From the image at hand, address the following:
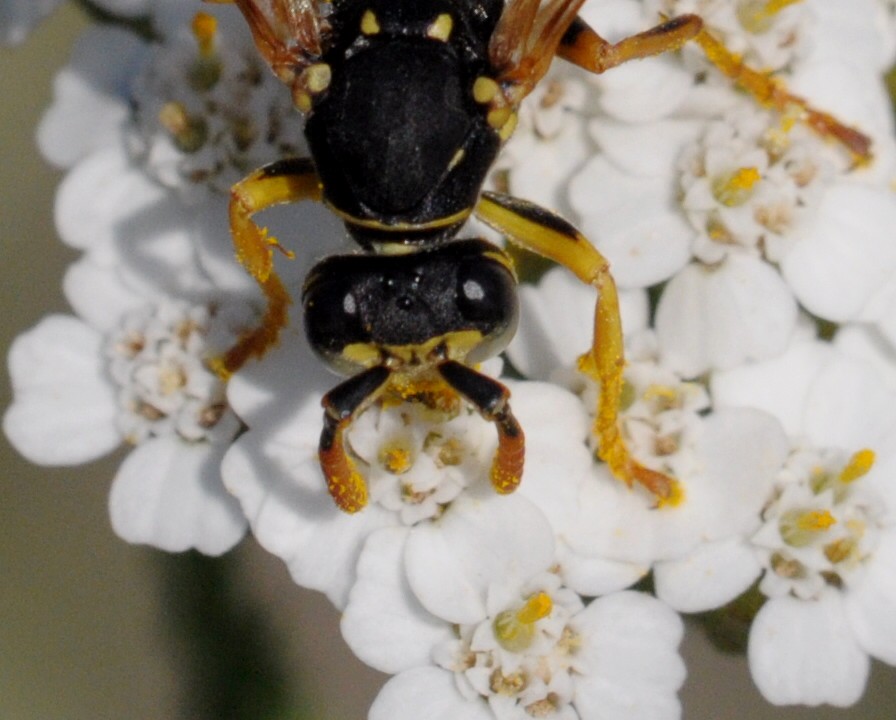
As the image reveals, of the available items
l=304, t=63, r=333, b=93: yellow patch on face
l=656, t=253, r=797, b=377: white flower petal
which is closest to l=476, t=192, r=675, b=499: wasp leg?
l=656, t=253, r=797, b=377: white flower petal

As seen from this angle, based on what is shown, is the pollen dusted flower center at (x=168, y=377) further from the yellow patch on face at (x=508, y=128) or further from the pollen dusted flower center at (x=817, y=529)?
the pollen dusted flower center at (x=817, y=529)

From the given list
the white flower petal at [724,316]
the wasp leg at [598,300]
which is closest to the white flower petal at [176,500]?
the wasp leg at [598,300]

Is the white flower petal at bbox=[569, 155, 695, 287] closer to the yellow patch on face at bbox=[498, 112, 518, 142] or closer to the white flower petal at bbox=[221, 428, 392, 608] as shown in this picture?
the yellow patch on face at bbox=[498, 112, 518, 142]

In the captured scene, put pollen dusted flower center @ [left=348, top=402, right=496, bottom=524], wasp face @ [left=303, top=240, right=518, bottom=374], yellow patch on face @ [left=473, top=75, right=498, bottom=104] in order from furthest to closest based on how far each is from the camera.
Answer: pollen dusted flower center @ [left=348, top=402, right=496, bottom=524] → yellow patch on face @ [left=473, top=75, right=498, bottom=104] → wasp face @ [left=303, top=240, right=518, bottom=374]

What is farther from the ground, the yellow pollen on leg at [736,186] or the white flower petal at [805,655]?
the yellow pollen on leg at [736,186]

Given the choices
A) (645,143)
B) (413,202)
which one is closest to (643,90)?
(645,143)

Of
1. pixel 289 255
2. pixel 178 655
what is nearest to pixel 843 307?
pixel 289 255

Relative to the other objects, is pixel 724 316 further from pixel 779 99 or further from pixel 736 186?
pixel 779 99
